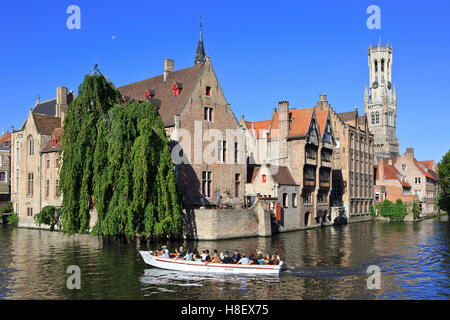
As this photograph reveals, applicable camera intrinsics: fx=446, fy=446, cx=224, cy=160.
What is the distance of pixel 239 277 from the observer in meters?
26.2

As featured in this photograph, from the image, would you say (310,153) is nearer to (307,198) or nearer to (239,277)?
(307,198)

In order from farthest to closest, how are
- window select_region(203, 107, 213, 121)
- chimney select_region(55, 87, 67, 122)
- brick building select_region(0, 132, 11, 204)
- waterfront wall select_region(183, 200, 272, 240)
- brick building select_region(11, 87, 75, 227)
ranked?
brick building select_region(0, 132, 11, 204) → chimney select_region(55, 87, 67, 122) → brick building select_region(11, 87, 75, 227) → window select_region(203, 107, 213, 121) → waterfront wall select_region(183, 200, 272, 240)

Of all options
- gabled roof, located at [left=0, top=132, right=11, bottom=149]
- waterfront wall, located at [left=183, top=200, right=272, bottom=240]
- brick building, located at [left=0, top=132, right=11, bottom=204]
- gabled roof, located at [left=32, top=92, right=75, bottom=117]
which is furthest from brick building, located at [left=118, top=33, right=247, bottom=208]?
gabled roof, located at [left=0, top=132, right=11, bottom=149]

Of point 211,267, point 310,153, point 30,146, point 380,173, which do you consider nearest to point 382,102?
point 380,173

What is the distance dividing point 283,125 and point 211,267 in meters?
34.3

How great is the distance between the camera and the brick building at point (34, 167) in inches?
2144

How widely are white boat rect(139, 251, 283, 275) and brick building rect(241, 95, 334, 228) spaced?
24641 millimetres

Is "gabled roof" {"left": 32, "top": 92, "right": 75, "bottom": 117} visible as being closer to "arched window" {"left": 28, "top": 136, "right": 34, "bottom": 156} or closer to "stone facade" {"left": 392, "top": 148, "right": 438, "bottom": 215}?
"arched window" {"left": 28, "top": 136, "right": 34, "bottom": 156}

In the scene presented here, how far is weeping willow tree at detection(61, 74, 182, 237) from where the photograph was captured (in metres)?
35.0

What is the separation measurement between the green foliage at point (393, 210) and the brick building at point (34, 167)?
53472 mm

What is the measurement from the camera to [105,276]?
84.2 feet
